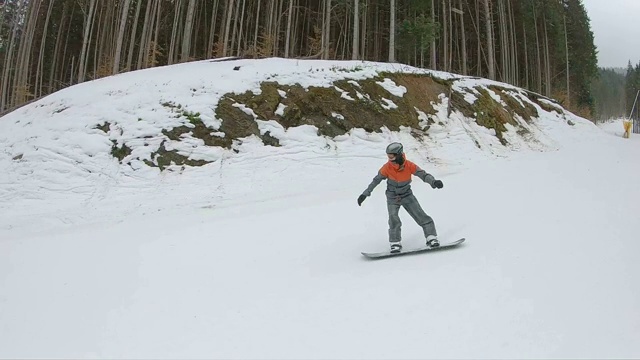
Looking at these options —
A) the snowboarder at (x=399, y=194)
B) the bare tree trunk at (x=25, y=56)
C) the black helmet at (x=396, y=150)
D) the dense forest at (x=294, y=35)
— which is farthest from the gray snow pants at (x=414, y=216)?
the bare tree trunk at (x=25, y=56)

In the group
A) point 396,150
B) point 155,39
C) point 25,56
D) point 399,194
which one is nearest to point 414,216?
point 399,194

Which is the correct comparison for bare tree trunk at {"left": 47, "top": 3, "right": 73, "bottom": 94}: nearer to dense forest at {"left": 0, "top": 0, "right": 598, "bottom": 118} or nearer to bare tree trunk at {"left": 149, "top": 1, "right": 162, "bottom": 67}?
dense forest at {"left": 0, "top": 0, "right": 598, "bottom": 118}

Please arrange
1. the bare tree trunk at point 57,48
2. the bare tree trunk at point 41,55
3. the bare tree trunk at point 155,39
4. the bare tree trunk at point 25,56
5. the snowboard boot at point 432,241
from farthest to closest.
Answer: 1. the bare tree trunk at point 57,48
2. the bare tree trunk at point 41,55
3. the bare tree trunk at point 25,56
4. the bare tree trunk at point 155,39
5. the snowboard boot at point 432,241

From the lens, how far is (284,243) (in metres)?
6.30

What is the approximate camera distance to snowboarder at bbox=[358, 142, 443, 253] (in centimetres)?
558

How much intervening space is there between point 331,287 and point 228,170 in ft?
19.0

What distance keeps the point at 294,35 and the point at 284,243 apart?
834 inches

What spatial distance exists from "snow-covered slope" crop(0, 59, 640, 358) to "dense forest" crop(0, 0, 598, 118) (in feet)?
33.5

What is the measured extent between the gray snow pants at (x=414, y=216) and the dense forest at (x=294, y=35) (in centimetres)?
1505

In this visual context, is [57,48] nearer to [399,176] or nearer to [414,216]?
A: [399,176]

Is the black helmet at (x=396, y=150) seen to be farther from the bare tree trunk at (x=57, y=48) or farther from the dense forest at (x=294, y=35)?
the bare tree trunk at (x=57, y=48)

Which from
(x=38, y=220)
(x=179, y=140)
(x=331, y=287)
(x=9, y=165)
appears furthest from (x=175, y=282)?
(x=9, y=165)

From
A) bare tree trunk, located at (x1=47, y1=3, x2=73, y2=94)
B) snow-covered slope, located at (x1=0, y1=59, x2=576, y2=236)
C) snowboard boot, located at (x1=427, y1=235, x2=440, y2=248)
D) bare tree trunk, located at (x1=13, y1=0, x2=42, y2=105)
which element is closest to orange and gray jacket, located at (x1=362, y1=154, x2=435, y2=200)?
snowboard boot, located at (x1=427, y1=235, x2=440, y2=248)

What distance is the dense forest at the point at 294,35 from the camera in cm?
2266
